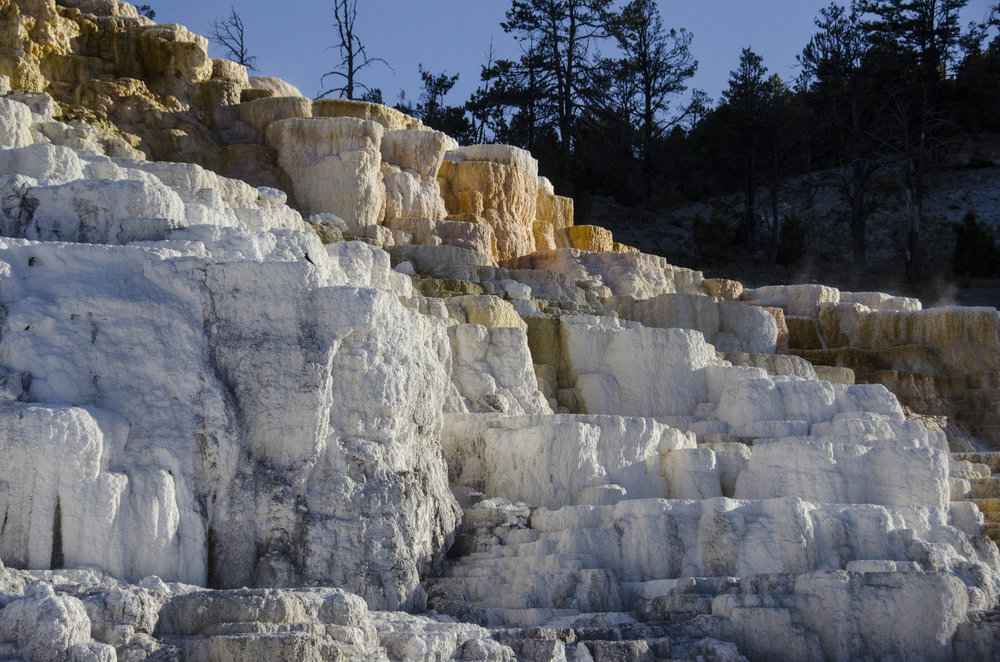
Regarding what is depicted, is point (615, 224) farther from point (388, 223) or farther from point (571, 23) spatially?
point (388, 223)

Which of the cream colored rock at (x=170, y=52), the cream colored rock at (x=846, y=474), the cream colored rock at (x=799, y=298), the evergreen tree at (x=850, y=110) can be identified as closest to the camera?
the cream colored rock at (x=846, y=474)

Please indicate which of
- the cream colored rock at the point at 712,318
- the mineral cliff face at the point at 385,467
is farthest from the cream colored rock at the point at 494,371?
the cream colored rock at the point at 712,318

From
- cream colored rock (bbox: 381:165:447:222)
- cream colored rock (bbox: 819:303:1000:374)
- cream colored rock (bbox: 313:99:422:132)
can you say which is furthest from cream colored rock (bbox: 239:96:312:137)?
cream colored rock (bbox: 819:303:1000:374)

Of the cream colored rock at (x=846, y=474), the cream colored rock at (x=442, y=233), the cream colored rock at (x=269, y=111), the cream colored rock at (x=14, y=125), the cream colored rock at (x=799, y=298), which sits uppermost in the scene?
the cream colored rock at (x=269, y=111)

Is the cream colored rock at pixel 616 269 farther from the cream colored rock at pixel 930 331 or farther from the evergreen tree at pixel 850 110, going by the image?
the evergreen tree at pixel 850 110

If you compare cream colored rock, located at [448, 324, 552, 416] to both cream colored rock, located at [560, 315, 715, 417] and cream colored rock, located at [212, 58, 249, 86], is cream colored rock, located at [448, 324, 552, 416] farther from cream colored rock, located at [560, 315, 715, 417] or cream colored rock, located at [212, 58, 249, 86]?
cream colored rock, located at [212, 58, 249, 86]

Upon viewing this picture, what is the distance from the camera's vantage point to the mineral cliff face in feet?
40.5

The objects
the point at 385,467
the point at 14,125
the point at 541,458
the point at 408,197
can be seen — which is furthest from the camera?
the point at 408,197

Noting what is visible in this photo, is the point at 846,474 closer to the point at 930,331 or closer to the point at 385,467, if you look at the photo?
the point at 385,467

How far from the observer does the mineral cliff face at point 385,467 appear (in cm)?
1235

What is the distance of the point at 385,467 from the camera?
15.0 metres

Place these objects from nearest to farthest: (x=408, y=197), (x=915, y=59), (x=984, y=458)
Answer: (x=984, y=458), (x=408, y=197), (x=915, y=59)

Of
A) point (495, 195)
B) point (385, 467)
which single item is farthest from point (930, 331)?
point (385, 467)

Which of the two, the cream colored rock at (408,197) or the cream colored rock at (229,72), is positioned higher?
the cream colored rock at (229,72)
